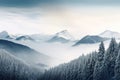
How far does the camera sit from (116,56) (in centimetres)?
15462

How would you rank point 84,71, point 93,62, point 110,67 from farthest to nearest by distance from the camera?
point 84,71, point 93,62, point 110,67

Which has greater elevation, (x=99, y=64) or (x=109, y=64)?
(x=109, y=64)

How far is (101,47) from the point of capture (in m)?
154

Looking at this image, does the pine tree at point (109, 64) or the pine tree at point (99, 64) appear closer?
the pine tree at point (109, 64)

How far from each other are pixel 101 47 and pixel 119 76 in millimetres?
16158

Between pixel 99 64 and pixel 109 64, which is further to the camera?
pixel 99 64

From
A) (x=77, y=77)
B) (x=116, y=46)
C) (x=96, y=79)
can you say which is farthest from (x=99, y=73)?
(x=77, y=77)

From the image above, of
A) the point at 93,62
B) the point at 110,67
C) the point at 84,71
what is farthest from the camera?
the point at 84,71

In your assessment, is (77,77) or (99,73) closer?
Answer: (99,73)

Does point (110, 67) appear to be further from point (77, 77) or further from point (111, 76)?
point (77, 77)

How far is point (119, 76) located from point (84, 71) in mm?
32528

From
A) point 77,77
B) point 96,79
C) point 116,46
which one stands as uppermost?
point 116,46

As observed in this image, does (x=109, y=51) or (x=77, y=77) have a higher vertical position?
(x=109, y=51)

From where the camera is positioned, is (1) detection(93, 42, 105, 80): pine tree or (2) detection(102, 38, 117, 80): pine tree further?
(1) detection(93, 42, 105, 80): pine tree
